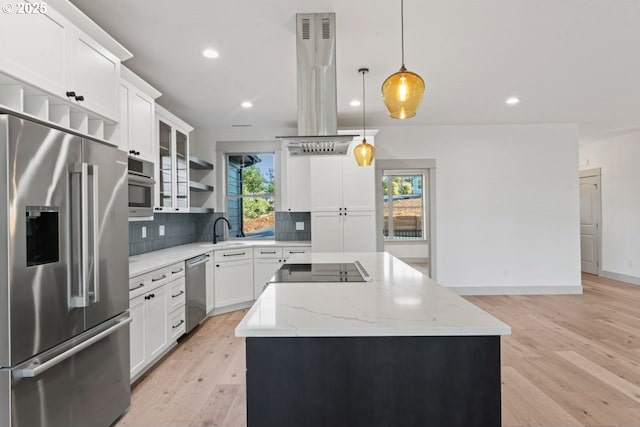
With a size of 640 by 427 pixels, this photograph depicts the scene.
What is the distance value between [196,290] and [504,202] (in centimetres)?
468

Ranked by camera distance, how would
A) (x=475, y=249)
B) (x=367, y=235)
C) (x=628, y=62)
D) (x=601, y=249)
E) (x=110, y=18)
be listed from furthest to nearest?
(x=601, y=249) → (x=475, y=249) → (x=367, y=235) → (x=628, y=62) → (x=110, y=18)

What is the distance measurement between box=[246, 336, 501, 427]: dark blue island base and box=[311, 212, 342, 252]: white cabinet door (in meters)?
3.28

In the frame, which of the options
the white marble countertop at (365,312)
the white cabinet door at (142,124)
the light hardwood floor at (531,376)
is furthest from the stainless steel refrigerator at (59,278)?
the white marble countertop at (365,312)

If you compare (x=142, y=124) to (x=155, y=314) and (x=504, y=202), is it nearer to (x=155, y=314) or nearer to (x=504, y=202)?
(x=155, y=314)

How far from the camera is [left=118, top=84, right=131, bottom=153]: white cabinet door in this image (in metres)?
2.60

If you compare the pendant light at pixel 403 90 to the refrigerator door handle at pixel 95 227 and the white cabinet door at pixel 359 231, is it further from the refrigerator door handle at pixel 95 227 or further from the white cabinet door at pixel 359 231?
the white cabinet door at pixel 359 231

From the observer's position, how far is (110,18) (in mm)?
2369

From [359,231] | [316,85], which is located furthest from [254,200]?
[316,85]

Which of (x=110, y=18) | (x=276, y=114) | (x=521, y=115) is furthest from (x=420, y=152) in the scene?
(x=110, y=18)

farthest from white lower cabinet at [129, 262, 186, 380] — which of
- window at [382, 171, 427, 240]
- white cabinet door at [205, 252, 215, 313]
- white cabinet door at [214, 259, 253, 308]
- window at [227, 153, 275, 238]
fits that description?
window at [382, 171, 427, 240]

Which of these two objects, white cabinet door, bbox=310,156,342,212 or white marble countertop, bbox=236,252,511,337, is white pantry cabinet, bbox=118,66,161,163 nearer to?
white marble countertop, bbox=236,252,511,337

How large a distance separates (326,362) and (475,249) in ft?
15.4

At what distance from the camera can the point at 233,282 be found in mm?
4512

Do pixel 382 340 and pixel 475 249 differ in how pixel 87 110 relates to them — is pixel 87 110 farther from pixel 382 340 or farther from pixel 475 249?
pixel 475 249
